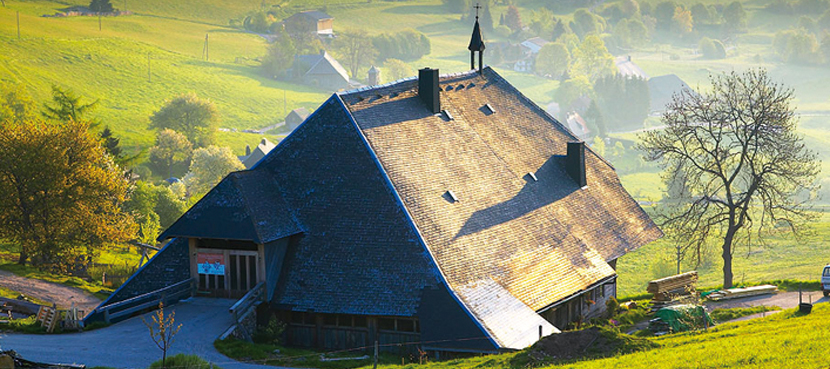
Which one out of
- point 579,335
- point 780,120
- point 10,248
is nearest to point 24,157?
point 10,248

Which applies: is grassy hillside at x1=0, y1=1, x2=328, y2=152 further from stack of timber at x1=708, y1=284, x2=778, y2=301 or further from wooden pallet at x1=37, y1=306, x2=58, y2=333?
wooden pallet at x1=37, y1=306, x2=58, y2=333

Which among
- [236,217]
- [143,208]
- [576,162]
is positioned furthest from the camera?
[143,208]

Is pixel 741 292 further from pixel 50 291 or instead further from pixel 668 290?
pixel 50 291

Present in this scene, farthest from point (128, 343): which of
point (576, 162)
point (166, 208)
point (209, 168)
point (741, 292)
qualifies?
point (209, 168)

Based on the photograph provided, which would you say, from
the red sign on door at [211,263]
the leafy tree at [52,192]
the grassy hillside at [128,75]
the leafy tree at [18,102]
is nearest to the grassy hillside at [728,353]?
the red sign on door at [211,263]

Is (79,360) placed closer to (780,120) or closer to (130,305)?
(130,305)

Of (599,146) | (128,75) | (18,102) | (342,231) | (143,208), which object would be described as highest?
(128,75)

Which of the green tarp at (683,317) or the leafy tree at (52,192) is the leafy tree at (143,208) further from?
the green tarp at (683,317)
